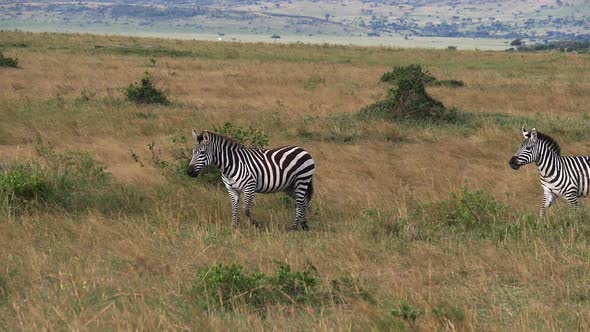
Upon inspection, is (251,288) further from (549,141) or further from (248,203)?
(549,141)

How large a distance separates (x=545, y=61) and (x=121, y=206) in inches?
1393

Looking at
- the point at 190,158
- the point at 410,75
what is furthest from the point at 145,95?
the point at 190,158

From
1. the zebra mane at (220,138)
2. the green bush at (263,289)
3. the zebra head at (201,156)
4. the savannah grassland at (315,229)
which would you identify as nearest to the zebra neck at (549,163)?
the savannah grassland at (315,229)

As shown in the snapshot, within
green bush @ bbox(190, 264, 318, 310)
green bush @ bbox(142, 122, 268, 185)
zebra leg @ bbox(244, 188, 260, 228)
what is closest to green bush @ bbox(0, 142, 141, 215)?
green bush @ bbox(142, 122, 268, 185)

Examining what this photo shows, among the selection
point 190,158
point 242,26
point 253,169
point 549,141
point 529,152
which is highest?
point 549,141

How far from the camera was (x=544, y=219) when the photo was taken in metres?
8.40

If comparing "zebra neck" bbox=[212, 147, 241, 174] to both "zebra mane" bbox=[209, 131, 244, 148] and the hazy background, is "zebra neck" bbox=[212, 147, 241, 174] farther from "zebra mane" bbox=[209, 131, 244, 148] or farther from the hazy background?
the hazy background

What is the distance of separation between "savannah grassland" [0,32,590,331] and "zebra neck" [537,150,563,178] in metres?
0.66

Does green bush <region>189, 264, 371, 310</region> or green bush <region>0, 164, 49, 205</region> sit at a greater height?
green bush <region>189, 264, 371, 310</region>

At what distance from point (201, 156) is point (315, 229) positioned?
163 cm

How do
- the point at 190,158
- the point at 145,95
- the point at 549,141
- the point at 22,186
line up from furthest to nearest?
the point at 145,95
the point at 190,158
the point at 549,141
the point at 22,186

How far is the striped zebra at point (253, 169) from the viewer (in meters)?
9.00

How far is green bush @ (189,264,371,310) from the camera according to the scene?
5668 mm

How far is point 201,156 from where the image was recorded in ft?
29.4
